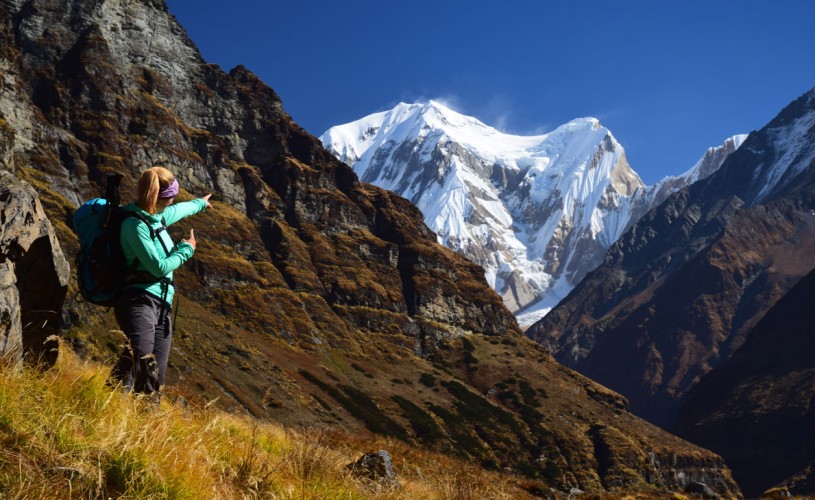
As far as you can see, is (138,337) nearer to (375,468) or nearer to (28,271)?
(28,271)

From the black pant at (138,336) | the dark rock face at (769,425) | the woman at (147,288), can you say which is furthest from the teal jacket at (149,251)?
the dark rock face at (769,425)

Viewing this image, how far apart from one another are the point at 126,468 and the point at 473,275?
18276 cm

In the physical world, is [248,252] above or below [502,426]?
above

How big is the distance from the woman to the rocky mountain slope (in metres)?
54.6

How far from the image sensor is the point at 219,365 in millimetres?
82062

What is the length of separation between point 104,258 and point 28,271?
5.82ft

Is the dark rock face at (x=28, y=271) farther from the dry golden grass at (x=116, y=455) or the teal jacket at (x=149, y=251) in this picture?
the dry golden grass at (x=116, y=455)

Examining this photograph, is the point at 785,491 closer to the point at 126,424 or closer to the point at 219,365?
the point at 126,424

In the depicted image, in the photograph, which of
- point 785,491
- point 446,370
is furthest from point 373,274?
point 785,491

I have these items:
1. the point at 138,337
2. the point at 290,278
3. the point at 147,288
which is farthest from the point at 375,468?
the point at 290,278

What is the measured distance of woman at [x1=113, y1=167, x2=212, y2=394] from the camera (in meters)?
6.56

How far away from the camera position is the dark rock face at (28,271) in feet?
22.0

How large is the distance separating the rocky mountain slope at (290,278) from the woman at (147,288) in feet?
179

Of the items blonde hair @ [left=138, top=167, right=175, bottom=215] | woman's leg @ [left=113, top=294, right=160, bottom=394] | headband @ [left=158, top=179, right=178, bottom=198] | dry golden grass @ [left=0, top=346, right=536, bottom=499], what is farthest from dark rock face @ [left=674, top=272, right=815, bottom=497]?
blonde hair @ [left=138, top=167, right=175, bottom=215]
